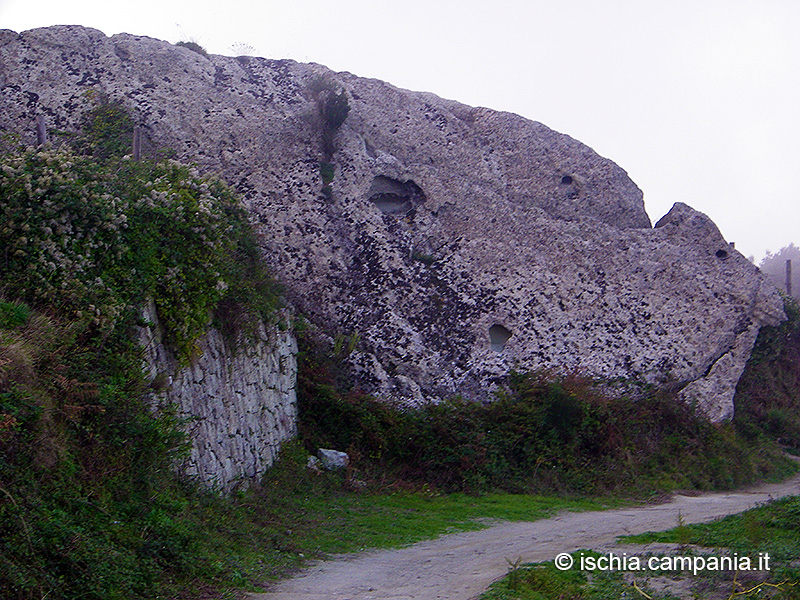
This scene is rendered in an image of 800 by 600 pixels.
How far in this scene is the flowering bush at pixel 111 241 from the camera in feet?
26.3

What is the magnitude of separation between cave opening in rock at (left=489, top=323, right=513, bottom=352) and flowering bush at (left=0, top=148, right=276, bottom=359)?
23.5 feet

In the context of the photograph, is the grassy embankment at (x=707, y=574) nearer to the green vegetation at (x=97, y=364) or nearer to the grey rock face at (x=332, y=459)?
the green vegetation at (x=97, y=364)

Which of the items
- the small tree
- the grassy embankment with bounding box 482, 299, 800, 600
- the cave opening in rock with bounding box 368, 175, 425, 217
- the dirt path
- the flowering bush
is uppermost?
the small tree

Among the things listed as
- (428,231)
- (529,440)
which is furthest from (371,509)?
(428,231)

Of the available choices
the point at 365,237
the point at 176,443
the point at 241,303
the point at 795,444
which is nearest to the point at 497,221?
the point at 365,237

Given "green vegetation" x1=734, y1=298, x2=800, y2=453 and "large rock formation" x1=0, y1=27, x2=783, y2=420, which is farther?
"green vegetation" x1=734, y1=298, x2=800, y2=453

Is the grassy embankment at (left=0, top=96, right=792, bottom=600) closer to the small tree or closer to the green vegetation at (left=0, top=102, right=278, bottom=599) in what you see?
the green vegetation at (left=0, top=102, right=278, bottom=599)

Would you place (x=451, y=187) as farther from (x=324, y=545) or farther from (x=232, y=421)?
(x=324, y=545)

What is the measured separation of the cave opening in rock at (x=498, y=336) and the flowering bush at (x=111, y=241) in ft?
23.5

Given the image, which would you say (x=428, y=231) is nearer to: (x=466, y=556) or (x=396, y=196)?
(x=396, y=196)

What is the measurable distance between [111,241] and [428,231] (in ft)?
31.9

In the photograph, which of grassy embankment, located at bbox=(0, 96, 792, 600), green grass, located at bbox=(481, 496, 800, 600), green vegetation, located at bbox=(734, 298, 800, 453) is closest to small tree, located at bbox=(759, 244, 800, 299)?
green vegetation, located at bbox=(734, 298, 800, 453)

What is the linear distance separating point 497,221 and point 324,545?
1072cm

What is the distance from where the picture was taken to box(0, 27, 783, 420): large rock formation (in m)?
16.1
